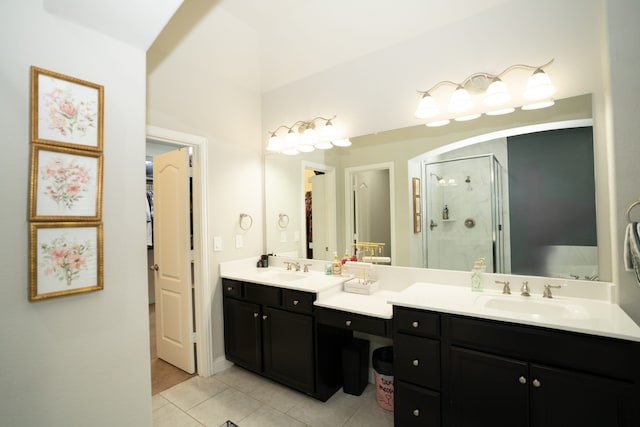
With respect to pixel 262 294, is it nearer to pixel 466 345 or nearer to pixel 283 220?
pixel 283 220

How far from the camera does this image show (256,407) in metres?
2.27

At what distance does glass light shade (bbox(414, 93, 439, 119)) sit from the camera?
216cm

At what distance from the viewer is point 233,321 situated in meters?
2.79

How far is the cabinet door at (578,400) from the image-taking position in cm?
127

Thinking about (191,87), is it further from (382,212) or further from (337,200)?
(382,212)

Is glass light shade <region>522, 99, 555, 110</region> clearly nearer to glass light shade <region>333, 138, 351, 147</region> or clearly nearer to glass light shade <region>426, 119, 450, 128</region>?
glass light shade <region>426, 119, 450, 128</region>

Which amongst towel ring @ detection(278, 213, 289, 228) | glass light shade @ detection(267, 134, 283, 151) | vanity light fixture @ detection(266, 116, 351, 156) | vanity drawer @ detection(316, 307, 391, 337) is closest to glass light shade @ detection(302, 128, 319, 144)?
vanity light fixture @ detection(266, 116, 351, 156)

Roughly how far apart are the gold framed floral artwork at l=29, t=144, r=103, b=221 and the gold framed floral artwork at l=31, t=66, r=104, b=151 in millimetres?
50

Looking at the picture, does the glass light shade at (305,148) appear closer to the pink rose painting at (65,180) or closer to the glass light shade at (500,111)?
the glass light shade at (500,111)

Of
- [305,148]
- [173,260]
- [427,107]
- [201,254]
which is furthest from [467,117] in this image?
[173,260]

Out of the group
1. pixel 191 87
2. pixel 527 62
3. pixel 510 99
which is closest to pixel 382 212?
pixel 510 99

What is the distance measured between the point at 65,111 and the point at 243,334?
2127mm

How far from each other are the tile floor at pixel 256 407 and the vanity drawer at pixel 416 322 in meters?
0.83

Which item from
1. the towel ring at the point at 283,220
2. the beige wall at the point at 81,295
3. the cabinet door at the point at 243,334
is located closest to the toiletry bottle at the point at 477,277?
the cabinet door at the point at 243,334
